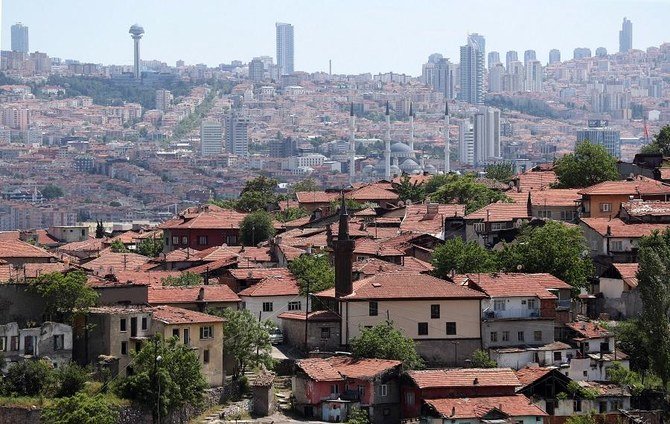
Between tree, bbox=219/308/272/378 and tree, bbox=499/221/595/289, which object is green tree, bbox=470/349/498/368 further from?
tree, bbox=499/221/595/289

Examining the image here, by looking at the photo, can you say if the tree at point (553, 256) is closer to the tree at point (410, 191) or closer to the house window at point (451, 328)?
the house window at point (451, 328)

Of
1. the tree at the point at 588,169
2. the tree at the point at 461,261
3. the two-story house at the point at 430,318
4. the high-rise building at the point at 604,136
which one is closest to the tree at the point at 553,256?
the tree at the point at 461,261

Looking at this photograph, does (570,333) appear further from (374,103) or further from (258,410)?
(374,103)

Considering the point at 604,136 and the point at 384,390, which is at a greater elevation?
the point at 604,136

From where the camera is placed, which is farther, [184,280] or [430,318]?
[184,280]

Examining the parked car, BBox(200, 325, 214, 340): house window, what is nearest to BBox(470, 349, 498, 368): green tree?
the parked car

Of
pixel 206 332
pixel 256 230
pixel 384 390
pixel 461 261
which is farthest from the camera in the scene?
pixel 256 230

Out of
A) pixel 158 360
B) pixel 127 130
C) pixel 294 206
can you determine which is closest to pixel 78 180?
pixel 127 130

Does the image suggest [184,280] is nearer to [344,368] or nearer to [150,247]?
[344,368]

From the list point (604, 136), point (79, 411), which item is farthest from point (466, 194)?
point (604, 136)
